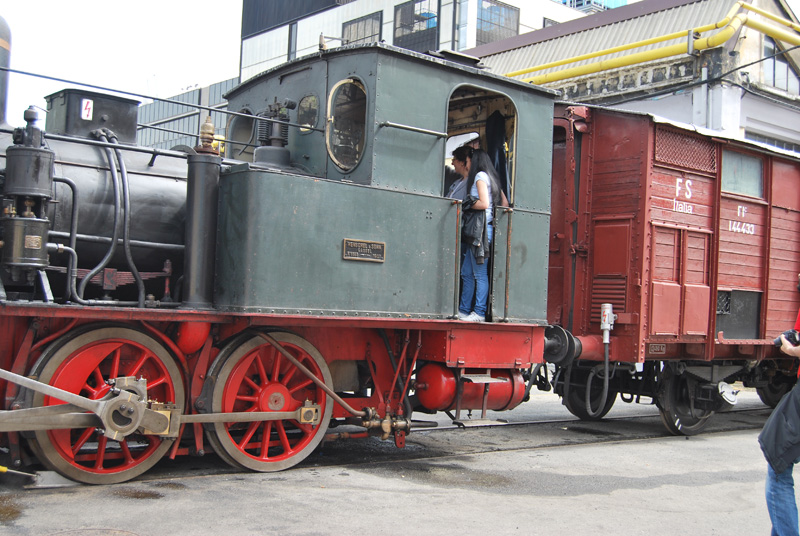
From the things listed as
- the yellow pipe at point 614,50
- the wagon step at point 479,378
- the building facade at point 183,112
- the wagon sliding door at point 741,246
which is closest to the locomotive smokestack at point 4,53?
the wagon step at point 479,378

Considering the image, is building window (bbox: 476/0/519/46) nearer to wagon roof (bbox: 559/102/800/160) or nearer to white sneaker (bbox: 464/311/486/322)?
wagon roof (bbox: 559/102/800/160)

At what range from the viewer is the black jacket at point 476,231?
671 cm

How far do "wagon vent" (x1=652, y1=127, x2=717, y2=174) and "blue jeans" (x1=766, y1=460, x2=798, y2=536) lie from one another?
4689 millimetres

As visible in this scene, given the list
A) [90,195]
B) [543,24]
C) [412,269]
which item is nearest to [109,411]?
[90,195]

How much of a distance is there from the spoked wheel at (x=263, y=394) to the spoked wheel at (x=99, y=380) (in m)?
0.34

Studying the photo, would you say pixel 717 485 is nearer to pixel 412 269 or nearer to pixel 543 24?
pixel 412 269

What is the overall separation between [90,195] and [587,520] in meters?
3.95

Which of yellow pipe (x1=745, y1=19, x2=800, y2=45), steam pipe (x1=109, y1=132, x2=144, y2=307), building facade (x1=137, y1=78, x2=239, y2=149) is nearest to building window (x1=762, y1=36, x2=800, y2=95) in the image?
yellow pipe (x1=745, y1=19, x2=800, y2=45)

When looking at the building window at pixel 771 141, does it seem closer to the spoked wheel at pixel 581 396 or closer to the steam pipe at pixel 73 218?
the spoked wheel at pixel 581 396

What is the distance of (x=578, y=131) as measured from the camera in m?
8.59

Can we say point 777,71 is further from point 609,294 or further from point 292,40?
point 292,40

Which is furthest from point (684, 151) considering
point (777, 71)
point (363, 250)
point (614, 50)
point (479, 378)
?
point (777, 71)

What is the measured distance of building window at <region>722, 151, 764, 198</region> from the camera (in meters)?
9.12

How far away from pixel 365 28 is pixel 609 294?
23.7 m
